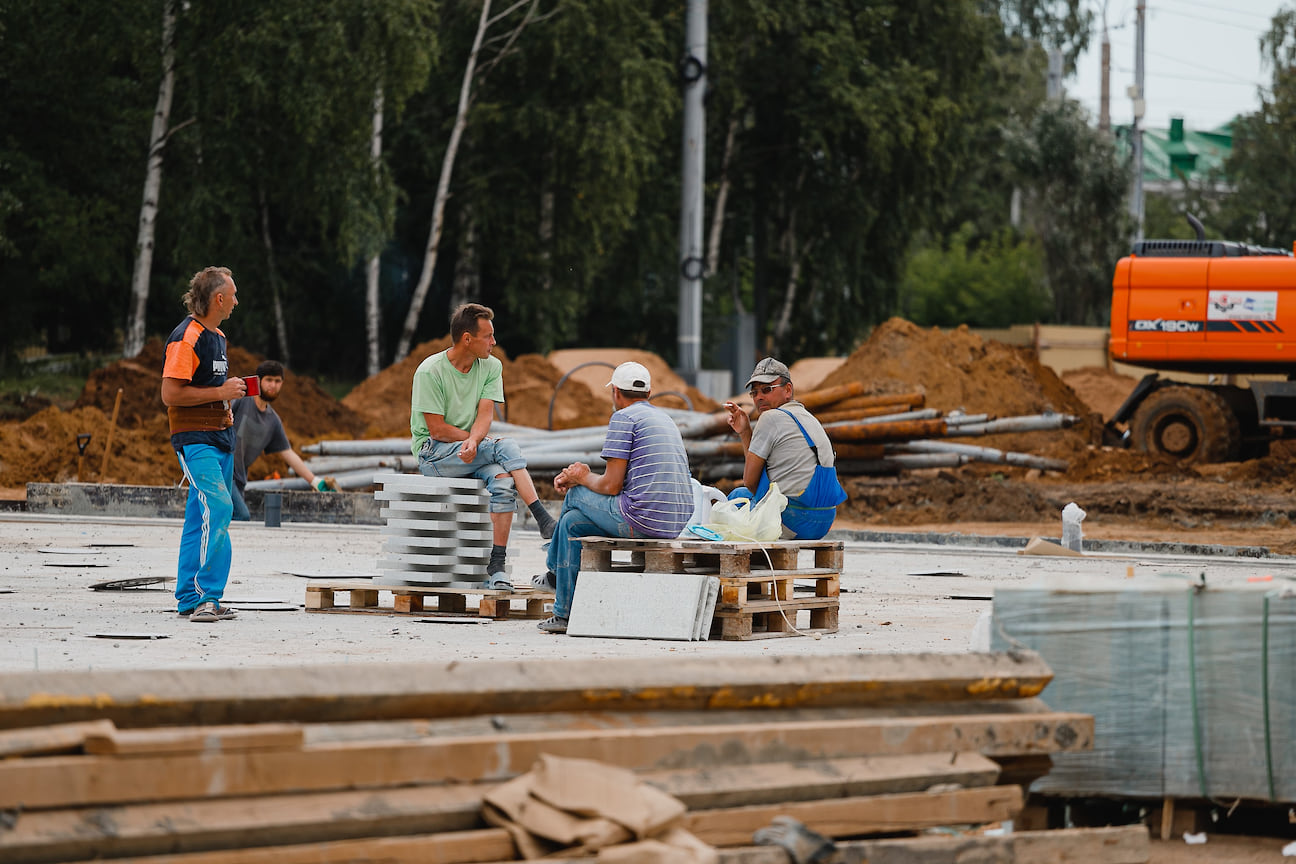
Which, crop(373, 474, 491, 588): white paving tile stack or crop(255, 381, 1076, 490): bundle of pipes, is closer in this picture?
crop(373, 474, 491, 588): white paving tile stack

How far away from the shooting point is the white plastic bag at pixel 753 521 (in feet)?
30.9

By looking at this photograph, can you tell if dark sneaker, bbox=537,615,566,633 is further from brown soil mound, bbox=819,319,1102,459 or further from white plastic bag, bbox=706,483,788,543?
brown soil mound, bbox=819,319,1102,459

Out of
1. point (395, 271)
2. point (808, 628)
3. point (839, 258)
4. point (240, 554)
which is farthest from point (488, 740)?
point (839, 258)

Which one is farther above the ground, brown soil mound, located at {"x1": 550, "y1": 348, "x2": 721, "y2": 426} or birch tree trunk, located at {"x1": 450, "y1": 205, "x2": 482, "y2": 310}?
birch tree trunk, located at {"x1": 450, "y1": 205, "x2": 482, "y2": 310}

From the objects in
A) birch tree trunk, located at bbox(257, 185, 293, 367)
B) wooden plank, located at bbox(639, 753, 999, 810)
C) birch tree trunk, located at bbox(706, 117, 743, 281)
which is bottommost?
wooden plank, located at bbox(639, 753, 999, 810)

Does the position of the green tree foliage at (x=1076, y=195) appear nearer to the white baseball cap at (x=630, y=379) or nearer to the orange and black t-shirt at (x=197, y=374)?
the white baseball cap at (x=630, y=379)

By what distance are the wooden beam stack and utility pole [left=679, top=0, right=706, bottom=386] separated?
2691 centimetres

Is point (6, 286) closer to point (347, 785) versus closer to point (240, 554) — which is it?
point (240, 554)

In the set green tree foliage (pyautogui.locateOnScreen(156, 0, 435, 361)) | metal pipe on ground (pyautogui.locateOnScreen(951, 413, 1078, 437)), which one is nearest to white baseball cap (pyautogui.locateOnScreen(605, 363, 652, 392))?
metal pipe on ground (pyautogui.locateOnScreen(951, 413, 1078, 437))

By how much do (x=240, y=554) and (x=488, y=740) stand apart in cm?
1042

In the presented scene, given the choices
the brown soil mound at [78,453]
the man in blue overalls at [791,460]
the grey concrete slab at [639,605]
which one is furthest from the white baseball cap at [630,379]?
the brown soil mound at [78,453]

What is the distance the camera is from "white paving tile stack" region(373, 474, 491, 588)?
33.0 ft

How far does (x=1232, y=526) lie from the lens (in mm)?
19891

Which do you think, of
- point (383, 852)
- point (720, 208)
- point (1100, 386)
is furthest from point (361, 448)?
point (720, 208)
